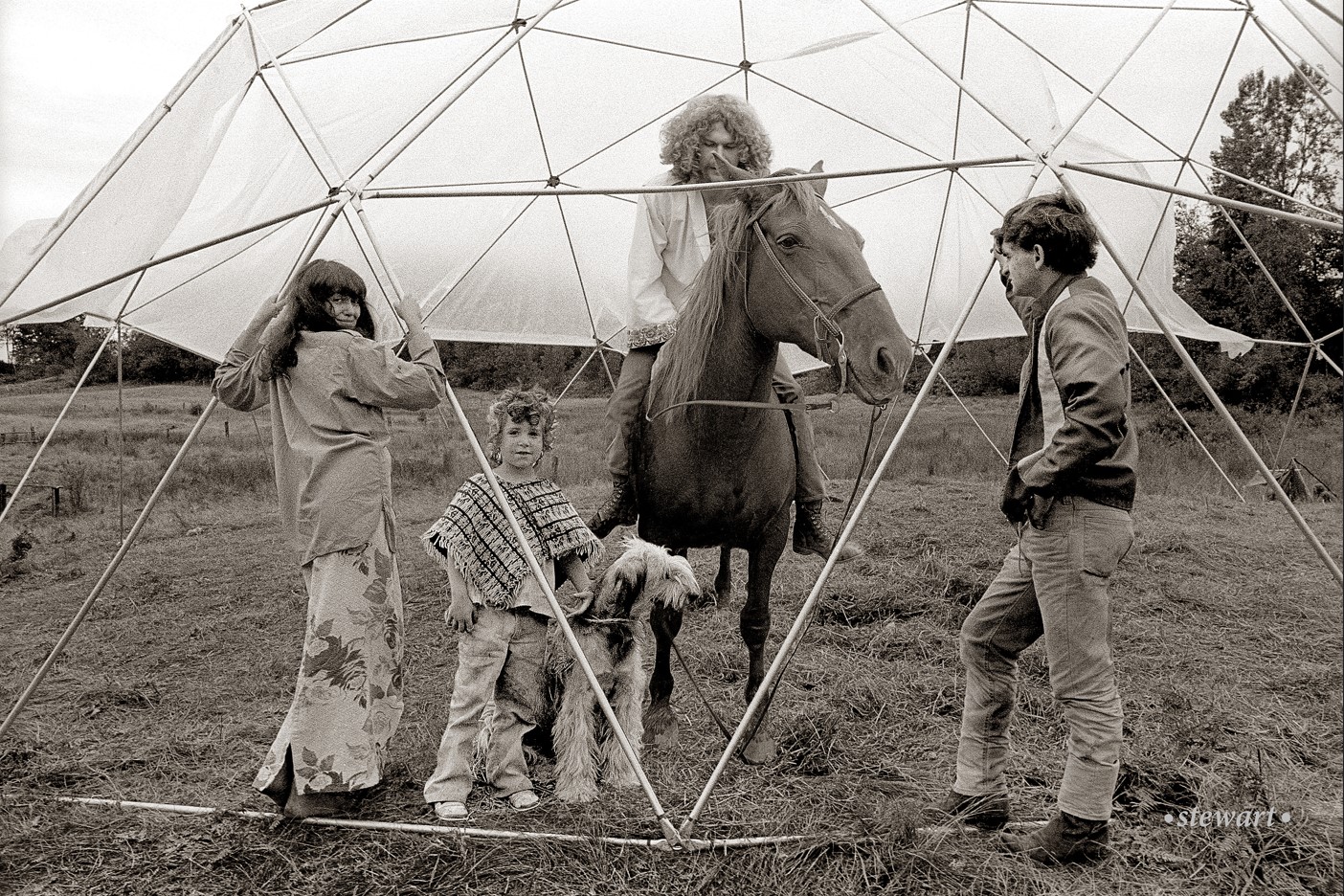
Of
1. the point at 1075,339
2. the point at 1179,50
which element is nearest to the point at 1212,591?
the point at 1179,50

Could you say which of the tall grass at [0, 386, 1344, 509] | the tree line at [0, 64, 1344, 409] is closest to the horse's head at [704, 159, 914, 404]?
the tree line at [0, 64, 1344, 409]

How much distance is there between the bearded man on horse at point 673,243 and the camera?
4.75 meters

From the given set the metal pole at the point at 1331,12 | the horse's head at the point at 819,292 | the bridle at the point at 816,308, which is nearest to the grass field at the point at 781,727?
the metal pole at the point at 1331,12

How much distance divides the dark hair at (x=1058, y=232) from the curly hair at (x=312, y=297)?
100 inches

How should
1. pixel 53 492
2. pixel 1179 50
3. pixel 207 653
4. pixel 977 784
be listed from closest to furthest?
pixel 977 784 → pixel 207 653 → pixel 1179 50 → pixel 53 492

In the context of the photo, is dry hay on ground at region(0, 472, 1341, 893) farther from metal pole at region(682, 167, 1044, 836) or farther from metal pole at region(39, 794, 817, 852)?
metal pole at region(682, 167, 1044, 836)

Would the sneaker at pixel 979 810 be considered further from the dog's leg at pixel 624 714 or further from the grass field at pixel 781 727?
the dog's leg at pixel 624 714

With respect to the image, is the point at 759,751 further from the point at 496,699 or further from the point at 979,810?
the point at 496,699

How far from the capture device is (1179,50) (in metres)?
6.91

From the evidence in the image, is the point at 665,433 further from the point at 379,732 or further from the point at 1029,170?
the point at 1029,170

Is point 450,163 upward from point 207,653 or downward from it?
upward

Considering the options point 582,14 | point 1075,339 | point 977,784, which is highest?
point 582,14

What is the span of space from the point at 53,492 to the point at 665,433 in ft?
34.1

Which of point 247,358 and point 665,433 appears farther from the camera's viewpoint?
Result: point 665,433
